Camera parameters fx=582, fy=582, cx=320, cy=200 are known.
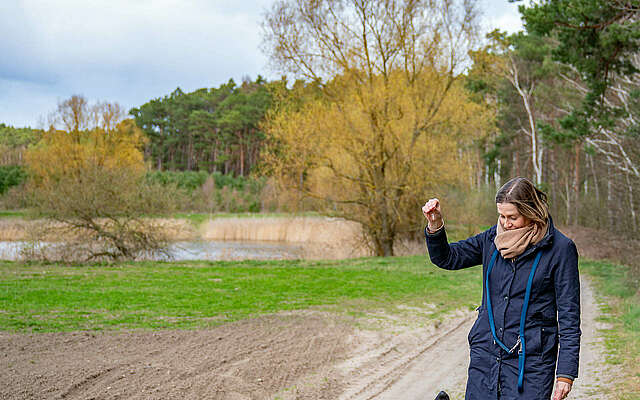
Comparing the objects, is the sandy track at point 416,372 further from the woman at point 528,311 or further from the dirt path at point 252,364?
the woman at point 528,311

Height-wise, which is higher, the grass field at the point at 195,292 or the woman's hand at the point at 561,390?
the woman's hand at the point at 561,390

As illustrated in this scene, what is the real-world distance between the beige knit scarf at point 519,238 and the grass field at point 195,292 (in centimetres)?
717

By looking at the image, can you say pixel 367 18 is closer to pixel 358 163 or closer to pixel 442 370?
pixel 358 163

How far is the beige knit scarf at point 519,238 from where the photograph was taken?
11.0 feet

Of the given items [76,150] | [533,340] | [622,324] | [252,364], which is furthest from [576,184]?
[76,150]

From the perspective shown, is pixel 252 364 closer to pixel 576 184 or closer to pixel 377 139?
pixel 377 139

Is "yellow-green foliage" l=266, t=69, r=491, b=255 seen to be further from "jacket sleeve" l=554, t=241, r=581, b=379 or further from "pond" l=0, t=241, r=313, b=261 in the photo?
"jacket sleeve" l=554, t=241, r=581, b=379

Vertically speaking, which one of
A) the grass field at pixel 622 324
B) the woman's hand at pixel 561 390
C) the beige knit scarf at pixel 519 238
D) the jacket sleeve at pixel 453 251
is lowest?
the grass field at pixel 622 324

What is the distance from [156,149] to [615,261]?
2854 inches

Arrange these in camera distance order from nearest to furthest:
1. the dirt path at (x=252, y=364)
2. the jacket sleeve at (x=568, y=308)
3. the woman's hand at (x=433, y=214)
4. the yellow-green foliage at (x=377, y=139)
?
the jacket sleeve at (x=568, y=308)
the woman's hand at (x=433, y=214)
the dirt path at (x=252, y=364)
the yellow-green foliage at (x=377, y=139)

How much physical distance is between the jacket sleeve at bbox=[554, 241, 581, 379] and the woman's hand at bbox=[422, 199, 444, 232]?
742 millimetres

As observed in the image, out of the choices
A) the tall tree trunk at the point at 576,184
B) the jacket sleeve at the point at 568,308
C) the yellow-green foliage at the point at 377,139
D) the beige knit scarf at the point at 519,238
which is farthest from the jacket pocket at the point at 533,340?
the tall tree trunk at the point at 576,184

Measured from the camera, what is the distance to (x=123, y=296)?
12547mm

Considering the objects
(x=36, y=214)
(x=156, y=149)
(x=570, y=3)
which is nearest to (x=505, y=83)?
(x=570, y=3)
